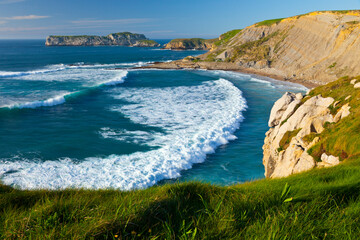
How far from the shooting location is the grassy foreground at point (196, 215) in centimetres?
313

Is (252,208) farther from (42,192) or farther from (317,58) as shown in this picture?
(317,58)

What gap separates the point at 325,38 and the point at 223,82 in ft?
88.2

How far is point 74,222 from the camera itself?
3.42 m

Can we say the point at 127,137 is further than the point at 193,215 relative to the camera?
Yes

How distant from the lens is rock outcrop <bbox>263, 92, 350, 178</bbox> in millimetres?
10656

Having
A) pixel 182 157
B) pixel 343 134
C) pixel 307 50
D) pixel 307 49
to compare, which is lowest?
pixel 182 157

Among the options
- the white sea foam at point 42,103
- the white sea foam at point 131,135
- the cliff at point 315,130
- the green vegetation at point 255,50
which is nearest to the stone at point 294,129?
the cliff at point 315,130

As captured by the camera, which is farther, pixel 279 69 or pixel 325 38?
pixel 279 69

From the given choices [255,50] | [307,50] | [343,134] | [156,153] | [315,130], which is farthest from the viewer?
[255,50]

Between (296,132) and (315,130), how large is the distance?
1.12m

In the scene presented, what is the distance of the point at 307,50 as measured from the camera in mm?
59750

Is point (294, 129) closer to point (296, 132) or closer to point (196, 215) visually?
point (296, 132)

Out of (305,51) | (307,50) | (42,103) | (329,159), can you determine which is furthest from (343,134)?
(307,50)

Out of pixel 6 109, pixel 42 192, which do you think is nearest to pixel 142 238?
pixel 42 192
